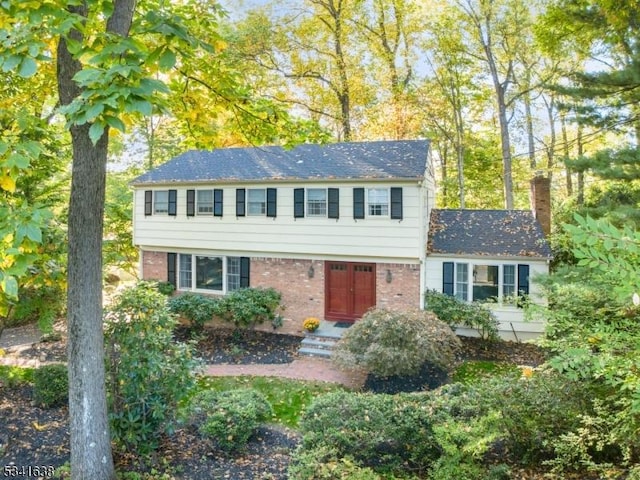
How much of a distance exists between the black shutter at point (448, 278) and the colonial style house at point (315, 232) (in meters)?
0.03

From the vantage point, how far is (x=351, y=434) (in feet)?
17.4

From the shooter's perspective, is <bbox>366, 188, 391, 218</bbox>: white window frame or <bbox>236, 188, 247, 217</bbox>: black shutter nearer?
<bbox>366, 188, 391, 218</bbox>: white window frame

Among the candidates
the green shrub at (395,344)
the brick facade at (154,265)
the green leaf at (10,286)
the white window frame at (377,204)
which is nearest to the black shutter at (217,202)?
the brick facade at (154,265)

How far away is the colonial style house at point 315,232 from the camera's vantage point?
12.5 metres

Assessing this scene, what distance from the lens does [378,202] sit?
41.7 ft

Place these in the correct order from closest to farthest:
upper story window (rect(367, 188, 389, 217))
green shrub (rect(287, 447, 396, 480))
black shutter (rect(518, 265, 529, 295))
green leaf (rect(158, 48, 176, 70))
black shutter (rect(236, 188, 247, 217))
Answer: green leaf (rect(158, 48, 176, 70)), green shrub (rect(287, 447, 396, 480)), black shutter (rect(518, 265, 529, 295)), upper story window (rect(367, 188, 389, 217)), black shutter (rect(236, 188, 247, 217))

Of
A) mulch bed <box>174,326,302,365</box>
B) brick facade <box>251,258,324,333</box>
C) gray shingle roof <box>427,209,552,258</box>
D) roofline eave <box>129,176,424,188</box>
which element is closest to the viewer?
mulch bed <box>174,326,302,365</box>

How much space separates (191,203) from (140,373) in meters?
10.3

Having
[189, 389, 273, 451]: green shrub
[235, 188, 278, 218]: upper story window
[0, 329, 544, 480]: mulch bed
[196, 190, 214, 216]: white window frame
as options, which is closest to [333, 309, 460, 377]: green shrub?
[0, 329, 544, 480]: mulch bed

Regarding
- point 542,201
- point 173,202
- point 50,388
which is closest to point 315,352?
point 50,388

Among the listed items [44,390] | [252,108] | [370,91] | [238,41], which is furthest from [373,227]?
[238,41]

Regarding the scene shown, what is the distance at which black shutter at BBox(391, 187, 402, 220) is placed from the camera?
Result: 12.4 m

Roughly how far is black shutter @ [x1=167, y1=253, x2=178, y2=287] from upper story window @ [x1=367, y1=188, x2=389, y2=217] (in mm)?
7606

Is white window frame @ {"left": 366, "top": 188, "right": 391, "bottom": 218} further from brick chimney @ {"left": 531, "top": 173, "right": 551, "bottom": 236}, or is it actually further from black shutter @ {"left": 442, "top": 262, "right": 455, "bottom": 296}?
brick chimney @ {"left": 531, "top": 173, "right": 551, "bottom": 236}
